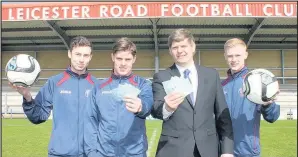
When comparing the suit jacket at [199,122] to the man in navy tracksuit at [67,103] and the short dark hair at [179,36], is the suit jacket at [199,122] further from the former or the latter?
the man in navy tracksuit at [67,103]

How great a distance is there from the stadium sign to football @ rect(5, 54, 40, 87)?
15.7 m

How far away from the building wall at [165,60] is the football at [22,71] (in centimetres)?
2210

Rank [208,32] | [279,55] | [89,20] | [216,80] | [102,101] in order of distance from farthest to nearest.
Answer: [279,55]
[208,32]
[89,20]
[102,101]
[216,80]

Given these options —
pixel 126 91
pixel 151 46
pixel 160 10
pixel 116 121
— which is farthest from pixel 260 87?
pixel 151 46

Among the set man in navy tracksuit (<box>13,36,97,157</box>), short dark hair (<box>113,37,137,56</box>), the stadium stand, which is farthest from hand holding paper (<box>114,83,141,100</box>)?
the stadium stand

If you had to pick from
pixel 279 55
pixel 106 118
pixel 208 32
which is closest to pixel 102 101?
pixel 106 118

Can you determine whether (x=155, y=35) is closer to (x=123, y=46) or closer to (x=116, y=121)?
(x=123, y=46)

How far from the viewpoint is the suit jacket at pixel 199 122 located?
3070 millimetres

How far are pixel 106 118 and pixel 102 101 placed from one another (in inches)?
7.1

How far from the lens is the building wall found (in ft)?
85.2

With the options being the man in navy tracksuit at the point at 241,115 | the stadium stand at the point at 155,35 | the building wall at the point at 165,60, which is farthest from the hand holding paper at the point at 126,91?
the building wall at the point at 165,60

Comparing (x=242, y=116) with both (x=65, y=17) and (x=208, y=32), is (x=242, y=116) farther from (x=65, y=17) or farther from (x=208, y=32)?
(x=208, y=32)

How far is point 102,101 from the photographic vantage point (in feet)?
11.4

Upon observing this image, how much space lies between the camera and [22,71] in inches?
144
